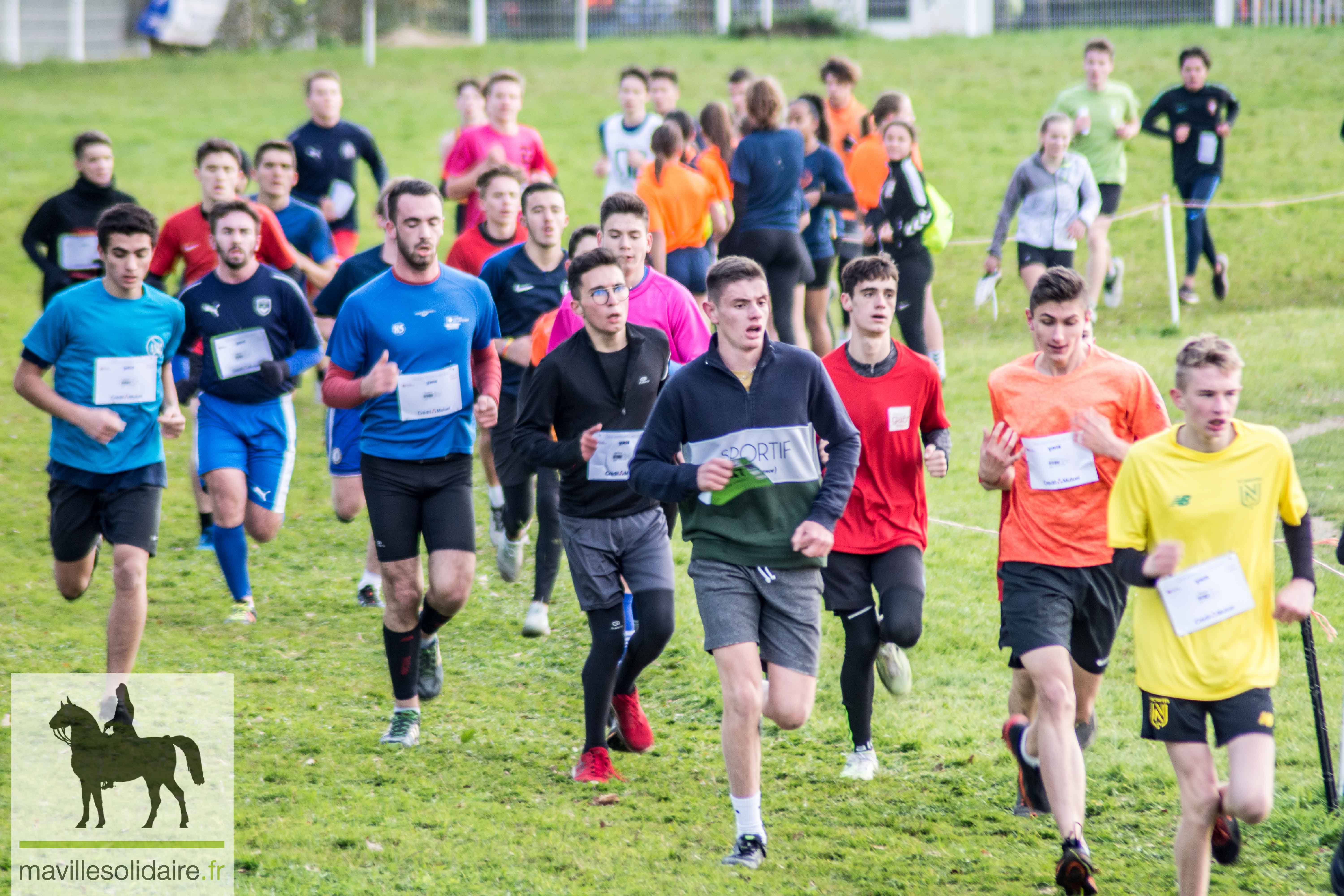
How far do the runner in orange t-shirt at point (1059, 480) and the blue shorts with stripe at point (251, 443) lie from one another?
4095mm

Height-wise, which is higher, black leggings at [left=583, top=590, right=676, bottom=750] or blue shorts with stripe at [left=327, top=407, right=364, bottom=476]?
blue shorts with stripe at [left=327, top=407, right=364, bottom=476]

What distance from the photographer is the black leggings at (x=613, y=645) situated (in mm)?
6113

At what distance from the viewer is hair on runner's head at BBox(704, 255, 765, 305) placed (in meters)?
5.48

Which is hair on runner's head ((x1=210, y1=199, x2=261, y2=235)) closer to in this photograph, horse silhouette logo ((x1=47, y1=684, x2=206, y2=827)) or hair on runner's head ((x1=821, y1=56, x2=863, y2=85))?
horse silhouette logo ((x1=47, y1=684, x2=206, y2=827))

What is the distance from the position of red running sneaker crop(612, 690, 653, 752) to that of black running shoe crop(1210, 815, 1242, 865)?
2.52 metres

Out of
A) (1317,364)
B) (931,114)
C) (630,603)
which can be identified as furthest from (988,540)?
(931,114)

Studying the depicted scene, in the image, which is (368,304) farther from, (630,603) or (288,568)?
(288,568)

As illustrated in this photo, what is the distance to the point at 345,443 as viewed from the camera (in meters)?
8.27

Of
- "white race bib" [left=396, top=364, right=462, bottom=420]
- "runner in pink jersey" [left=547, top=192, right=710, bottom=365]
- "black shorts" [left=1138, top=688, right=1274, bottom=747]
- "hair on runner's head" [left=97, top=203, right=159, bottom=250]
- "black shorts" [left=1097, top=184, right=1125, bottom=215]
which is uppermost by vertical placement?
"black shorts" [left=1097, top=184, right=1125, bottom=215]

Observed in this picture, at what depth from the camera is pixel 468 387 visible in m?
6.61

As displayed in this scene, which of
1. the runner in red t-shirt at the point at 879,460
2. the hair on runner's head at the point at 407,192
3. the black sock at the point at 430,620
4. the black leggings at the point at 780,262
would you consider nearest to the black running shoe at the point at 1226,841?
the runner in red t-shirt at the point at 879,460

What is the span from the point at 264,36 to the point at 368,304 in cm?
3260

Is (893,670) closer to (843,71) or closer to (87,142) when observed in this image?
(87,142)

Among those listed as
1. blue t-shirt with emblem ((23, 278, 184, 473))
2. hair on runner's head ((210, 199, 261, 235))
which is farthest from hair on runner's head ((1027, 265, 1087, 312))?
hair on runner's head ((210, 199, 261, 235))
